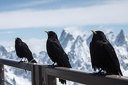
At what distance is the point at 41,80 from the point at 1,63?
209cm

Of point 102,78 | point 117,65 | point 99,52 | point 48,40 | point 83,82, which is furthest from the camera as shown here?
point 48,40

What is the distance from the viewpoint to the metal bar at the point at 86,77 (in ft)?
9.12

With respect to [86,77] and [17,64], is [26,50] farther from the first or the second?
[86,77]

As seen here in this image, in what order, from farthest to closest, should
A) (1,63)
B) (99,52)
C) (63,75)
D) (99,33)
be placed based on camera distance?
(1,63) < (99,33) < (99,52) < (63,75)

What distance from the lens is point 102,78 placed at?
2.96 m

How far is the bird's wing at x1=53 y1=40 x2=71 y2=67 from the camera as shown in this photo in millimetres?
5809

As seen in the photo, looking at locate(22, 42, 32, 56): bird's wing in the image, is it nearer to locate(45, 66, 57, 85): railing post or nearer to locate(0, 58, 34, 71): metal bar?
locate(0, 58, 34, 71): metal bar

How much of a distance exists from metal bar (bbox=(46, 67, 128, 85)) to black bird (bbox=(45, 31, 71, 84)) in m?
1.91

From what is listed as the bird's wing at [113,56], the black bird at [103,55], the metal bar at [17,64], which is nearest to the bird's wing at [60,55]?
the metal bar at [17,64]

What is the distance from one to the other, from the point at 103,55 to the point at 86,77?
1.03 m

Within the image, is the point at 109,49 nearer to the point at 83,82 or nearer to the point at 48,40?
the point at 83,82

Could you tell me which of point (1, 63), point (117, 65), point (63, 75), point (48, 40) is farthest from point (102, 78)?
point (48, 40)

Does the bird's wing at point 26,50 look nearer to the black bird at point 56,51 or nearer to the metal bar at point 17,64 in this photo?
the black bird at point 56,51

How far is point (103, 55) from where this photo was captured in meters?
Result: 4.15
